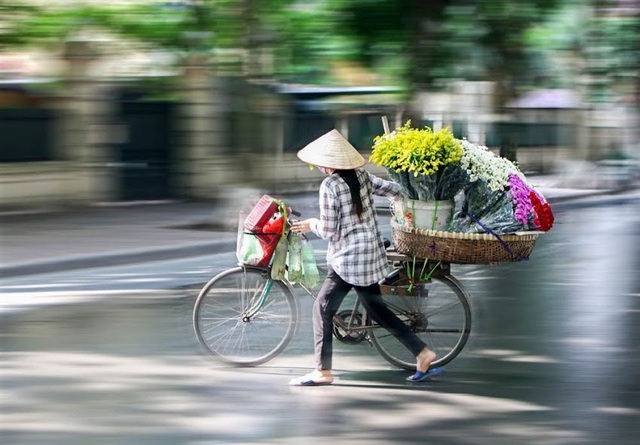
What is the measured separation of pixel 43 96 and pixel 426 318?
1361cm

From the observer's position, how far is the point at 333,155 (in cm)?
666

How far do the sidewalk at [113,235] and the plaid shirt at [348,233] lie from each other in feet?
17.0

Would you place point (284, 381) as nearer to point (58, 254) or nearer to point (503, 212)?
point (503, 212)

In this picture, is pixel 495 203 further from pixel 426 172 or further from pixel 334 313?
pixel 334 313

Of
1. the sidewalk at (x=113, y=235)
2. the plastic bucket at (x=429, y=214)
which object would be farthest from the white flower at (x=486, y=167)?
the sidewalk at (x=113, y=235)

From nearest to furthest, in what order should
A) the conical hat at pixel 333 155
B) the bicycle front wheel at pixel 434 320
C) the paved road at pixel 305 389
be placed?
the paved road at pixel 305 389 < the conical hat at pixel 333 155 < the bicycle front wheel at pixel 434 320

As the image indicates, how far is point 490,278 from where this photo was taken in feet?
39.0

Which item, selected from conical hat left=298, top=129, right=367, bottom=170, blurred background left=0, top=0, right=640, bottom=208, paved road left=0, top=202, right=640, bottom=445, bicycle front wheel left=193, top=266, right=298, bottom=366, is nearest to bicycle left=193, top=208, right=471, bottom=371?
bicycle front wheel left=193, top=266, right=298, bottom=366

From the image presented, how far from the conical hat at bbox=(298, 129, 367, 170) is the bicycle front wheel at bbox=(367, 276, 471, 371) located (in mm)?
987

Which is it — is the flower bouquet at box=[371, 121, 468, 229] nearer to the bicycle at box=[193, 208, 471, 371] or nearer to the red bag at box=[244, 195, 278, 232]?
the bicycle at box=[193, 208, 471, 371]

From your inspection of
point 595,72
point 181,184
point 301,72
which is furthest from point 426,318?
point 181,184

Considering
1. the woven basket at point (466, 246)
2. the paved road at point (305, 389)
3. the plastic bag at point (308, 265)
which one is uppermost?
the woven basket at point (466, 246)

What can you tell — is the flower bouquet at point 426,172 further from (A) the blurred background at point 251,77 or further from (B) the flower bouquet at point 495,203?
(A) the blurred background at point 251,77

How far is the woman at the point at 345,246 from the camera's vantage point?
6.68 m
